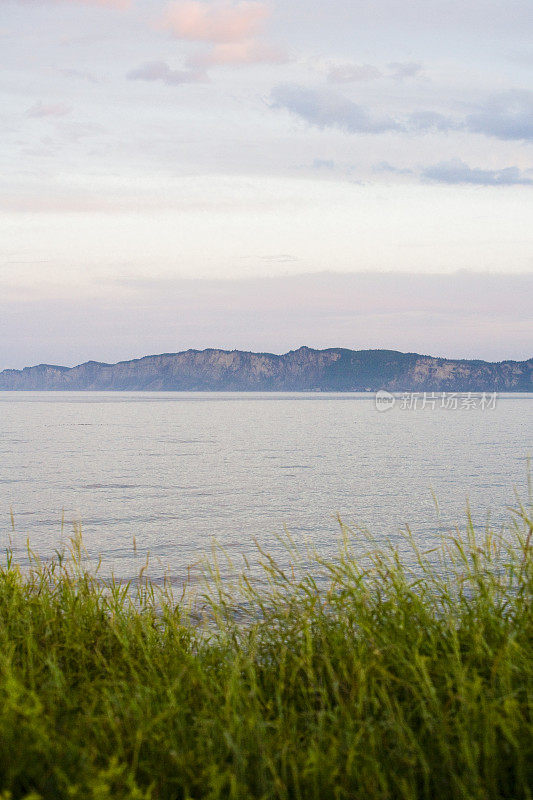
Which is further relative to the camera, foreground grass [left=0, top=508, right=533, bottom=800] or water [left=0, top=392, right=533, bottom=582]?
water [left=0, top=392, right=533, bottom=582]

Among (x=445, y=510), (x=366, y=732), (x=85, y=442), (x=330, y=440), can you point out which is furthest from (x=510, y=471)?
(x=366, y=732)

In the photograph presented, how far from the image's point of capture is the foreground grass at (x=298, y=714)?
4297 millimetres

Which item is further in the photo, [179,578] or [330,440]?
[330,440]

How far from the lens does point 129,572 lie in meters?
17.4

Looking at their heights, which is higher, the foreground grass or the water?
the foreground grass

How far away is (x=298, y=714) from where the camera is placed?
5375mm

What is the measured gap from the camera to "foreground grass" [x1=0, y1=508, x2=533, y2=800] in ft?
14.1

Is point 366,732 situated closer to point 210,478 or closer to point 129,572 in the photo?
point 129,572

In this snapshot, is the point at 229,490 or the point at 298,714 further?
the point at 229,490

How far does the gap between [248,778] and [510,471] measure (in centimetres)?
3900

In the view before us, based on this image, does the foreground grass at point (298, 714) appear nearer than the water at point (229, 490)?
Yes

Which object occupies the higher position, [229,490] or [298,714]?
[298,714]

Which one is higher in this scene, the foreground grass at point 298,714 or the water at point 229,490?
the foreground grass at point 298,714

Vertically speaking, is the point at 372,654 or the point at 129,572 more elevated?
the point at 372,654
